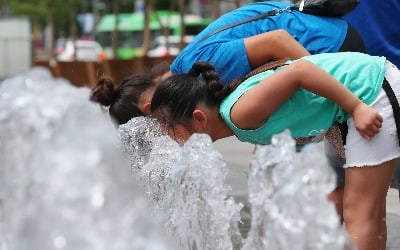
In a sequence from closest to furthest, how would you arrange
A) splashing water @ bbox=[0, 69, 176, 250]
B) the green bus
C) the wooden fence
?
1. splashing water @ bbox=[0, 69, 176, 250]
2. the wooden fence
3. the green bus

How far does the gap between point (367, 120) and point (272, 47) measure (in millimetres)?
493

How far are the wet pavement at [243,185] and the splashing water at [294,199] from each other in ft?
3.19

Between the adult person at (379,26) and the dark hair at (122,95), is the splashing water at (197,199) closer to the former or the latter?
the dark hair at (122,95)

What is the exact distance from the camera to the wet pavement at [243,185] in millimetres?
4008

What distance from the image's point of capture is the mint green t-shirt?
299cm

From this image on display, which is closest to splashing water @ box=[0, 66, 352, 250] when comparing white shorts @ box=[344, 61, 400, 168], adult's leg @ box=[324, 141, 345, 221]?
white shorts @ box=[344, 61, 400, 168]

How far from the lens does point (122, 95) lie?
3.80 meters

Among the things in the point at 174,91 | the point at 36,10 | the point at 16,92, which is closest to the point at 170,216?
the point at 174,91

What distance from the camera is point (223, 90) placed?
3.07 metres

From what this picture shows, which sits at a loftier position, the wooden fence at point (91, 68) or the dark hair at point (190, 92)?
the dark hair at point (190, 92)

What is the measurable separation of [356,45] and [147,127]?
79 cm

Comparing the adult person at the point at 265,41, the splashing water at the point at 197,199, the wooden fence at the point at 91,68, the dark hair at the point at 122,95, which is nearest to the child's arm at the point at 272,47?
the adult person at the point at 265,41

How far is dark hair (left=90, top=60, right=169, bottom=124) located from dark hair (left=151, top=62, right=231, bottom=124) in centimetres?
52

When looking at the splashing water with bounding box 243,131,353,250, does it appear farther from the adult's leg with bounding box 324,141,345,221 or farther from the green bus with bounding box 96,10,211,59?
the green bus with bounding box 96,10,211,59
